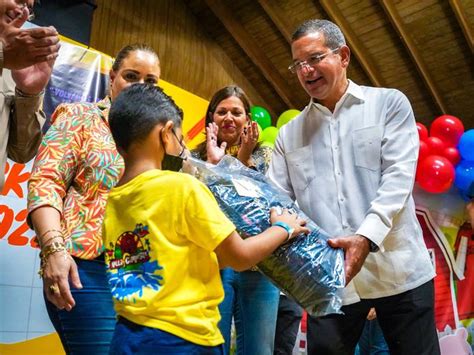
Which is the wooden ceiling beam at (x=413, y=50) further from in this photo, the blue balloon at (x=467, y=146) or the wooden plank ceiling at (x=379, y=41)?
the blue balloon at (x=467, y=146)

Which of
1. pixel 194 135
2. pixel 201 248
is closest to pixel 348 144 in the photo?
pixel 201 248

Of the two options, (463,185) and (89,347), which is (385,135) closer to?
(89,347)

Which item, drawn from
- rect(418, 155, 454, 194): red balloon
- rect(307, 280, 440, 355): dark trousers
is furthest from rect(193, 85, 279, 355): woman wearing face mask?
rect(418, 155, 454, 194): red balloon

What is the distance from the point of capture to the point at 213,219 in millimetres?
950

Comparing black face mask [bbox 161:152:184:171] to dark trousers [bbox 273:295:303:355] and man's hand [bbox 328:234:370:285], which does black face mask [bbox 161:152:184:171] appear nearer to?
man's hand [bbox 328:234:370:285]

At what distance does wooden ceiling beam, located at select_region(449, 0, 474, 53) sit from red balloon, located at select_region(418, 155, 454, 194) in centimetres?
131

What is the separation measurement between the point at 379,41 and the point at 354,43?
0.26 metres

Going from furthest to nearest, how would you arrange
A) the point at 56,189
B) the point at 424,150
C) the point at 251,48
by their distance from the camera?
the point at 251,48, the point at 424,150, the point at 56,189

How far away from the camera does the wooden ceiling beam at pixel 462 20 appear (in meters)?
4.11

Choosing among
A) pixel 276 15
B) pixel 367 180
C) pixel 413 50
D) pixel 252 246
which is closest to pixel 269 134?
pixel 276 15

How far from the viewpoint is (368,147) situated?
145 cm

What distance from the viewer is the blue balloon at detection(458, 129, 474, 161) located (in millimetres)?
3639

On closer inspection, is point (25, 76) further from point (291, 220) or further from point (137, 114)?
point (291, 220)

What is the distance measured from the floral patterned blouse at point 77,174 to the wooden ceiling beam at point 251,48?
4.27m
